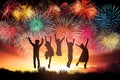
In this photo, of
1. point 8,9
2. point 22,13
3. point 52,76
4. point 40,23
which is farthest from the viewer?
point 8,9

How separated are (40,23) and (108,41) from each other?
5528mm

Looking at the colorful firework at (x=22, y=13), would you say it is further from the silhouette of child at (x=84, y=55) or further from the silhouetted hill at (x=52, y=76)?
the silhouetted hill at (x=52, y=76)

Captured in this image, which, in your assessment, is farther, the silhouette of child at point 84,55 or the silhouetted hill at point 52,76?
the silhouette of child at point 84,55

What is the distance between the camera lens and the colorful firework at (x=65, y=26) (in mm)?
49250

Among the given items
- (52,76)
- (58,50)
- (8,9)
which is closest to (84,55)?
(58,50)

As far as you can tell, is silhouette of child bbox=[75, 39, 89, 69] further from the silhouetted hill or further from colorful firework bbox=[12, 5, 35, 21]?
colorful firework bbox=[12, 5, 35, 21]

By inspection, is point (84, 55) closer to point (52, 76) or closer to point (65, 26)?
point (65, 26)

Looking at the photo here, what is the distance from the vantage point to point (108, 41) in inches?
1925

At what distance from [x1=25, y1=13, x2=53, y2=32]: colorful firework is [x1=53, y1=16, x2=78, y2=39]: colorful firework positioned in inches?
22.5

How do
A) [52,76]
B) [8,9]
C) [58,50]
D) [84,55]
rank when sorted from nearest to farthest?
1. [52,76]
2. [84,55]
3. [58,50]
4. [8,9]

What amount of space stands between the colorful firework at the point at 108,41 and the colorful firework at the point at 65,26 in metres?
2.12

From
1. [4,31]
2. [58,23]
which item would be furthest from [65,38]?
[4,31]

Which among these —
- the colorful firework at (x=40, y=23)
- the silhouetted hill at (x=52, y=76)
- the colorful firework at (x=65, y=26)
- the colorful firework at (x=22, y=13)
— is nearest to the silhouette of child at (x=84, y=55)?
the colorful firework at (x=65, y=26)

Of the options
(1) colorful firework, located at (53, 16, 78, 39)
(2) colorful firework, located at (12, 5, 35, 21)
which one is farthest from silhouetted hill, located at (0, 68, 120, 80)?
(2) colorful firework, located at (12, 5, 35, 21)
